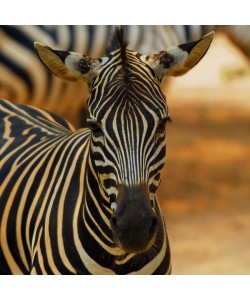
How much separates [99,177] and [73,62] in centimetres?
45

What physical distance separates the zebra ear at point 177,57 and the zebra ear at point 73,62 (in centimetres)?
21

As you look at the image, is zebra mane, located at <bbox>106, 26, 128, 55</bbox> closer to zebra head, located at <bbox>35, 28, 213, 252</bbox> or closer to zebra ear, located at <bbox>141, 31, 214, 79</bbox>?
zebra head, located at <bbox>35, 28, 213, 252</bbox>

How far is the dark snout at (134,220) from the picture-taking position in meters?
3.19

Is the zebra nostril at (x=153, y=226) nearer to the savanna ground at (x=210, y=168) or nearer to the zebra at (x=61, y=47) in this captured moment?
the zebra at (x=61, y=47)

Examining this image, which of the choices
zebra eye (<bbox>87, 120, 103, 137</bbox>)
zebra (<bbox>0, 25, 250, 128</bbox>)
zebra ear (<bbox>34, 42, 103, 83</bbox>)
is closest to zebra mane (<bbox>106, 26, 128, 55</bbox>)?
zebra ear (<bbox>34, 42, 103, 83</bbox>)

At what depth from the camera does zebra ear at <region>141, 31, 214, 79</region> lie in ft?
11.7

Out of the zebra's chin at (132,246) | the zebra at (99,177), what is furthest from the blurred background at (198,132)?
the zebra's chin at (132,246)

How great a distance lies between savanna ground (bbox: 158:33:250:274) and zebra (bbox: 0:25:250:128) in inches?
23.8

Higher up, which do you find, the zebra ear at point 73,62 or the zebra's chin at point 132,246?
the zebra ear at point 73,62

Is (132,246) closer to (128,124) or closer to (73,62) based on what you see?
(128,124)

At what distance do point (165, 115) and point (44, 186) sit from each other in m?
0.76

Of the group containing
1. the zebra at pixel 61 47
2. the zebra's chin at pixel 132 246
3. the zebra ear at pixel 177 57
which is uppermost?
the zebra at pixel 61 47

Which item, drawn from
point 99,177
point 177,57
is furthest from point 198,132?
point 99,177

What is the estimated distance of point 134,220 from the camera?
3.18m
